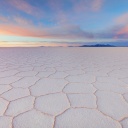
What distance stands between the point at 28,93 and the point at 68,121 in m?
0.64

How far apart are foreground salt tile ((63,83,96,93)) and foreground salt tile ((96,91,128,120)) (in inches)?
5.1

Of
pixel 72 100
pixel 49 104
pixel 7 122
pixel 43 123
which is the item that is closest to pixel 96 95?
pixel 72 100

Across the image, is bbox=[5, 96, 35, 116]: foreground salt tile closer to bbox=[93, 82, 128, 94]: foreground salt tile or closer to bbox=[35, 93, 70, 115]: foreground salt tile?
bbox=[35, 93, 70, 115]: foreground salt tile

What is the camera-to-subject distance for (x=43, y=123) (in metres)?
0.95

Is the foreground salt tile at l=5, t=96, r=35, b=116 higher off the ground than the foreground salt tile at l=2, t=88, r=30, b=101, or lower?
higher

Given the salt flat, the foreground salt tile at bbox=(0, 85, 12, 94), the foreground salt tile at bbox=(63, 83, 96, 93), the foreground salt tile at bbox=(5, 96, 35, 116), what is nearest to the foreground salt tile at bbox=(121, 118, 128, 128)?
the salt flat

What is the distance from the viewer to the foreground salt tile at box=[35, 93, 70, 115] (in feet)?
3.68

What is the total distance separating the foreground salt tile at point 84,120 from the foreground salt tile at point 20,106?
30cm

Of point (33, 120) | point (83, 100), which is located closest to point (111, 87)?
point (83, 100)

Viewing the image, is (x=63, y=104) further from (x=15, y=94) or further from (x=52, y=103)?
(x=15, y=94)

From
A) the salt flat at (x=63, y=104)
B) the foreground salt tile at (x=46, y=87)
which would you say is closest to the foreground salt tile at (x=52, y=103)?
the salt flat at (x=63, y=104)

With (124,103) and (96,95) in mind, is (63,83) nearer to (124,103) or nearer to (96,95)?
(96,95)

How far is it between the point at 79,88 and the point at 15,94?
0.69 meters

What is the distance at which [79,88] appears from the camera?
5.27 ft
